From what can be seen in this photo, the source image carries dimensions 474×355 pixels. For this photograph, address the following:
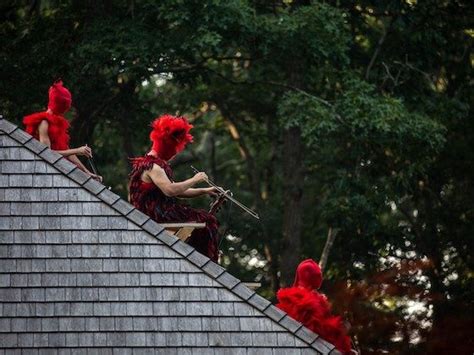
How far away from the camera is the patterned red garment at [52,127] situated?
517 inches

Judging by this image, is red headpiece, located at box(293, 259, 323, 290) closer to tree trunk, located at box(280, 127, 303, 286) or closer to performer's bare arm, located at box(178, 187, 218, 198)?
performer's bare arm, located at box(178, 187, 218, 198)

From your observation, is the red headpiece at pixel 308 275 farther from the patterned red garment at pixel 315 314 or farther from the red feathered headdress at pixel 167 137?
the red feathered headdress at pixel 167 137

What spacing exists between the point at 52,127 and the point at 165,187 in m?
1.09

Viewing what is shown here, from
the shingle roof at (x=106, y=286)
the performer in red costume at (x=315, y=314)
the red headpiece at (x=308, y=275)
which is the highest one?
the shingle roof at (x=106, y=286)

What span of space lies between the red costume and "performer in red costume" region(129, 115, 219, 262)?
0.63m

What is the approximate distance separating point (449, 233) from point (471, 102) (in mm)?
2431

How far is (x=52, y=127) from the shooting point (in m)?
13.2

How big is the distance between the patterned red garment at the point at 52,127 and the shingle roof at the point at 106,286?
50.6 inches

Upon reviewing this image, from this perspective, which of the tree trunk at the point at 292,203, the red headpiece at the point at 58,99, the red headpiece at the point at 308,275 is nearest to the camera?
the red headpiece at the point at 58,99

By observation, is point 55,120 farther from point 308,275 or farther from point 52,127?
point 308,275

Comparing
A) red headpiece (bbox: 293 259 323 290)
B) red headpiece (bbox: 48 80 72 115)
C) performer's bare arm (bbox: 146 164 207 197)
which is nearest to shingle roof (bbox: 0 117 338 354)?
performer's bare arm (bbox: 146 164 207 197)

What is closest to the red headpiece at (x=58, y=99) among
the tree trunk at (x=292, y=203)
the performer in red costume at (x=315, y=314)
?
the performer in red costume at (x=315, y=314)

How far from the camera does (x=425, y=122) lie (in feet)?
74.2

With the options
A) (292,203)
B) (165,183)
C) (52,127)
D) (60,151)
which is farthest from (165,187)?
(292,203)
